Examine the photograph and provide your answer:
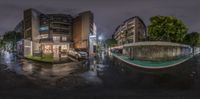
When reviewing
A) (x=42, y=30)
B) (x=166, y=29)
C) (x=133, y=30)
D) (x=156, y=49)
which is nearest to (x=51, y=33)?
(x=42, y=30)

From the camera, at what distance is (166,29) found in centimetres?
1184

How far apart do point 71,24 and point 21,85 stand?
12.3 metres

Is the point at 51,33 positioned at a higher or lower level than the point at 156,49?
higher

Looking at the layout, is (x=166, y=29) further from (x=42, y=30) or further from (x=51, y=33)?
(x=51, y=33)

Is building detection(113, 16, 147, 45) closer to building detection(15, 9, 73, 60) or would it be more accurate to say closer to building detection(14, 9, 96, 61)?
building detection(14, 9, 96, 61)

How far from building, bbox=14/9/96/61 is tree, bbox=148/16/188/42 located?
14.0ft

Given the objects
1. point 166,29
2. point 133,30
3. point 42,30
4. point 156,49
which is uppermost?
point 42,30

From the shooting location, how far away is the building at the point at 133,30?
10.4 m

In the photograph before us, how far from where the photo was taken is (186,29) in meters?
12.3

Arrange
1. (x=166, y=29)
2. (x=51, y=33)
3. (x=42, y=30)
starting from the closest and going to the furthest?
1. (x=166, y=29)
2. (x=42, y=30)
3. (x=51, y=33)

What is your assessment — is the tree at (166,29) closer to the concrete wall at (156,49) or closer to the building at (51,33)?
the concrete wall at (156,49)

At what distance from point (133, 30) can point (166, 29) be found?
2.81 meters

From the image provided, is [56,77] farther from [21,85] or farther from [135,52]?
[135,52]

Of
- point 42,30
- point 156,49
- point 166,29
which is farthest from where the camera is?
point 42,30
